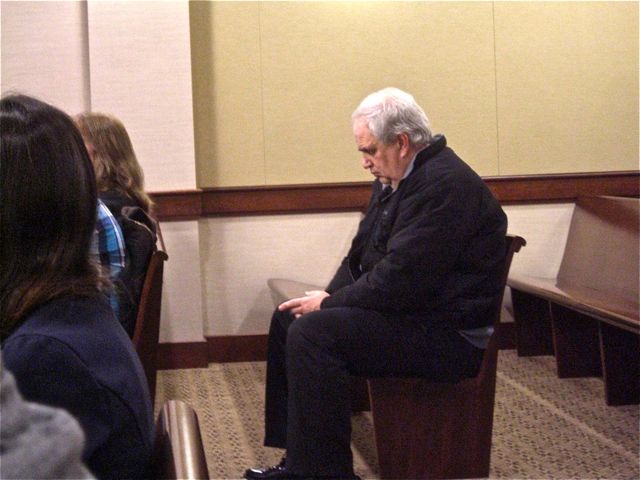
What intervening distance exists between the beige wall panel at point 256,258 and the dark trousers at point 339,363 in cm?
236

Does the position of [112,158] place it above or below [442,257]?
above

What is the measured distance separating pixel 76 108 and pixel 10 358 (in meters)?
4.21

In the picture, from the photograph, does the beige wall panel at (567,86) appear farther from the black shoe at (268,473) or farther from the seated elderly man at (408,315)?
the black shoe at (268,473)

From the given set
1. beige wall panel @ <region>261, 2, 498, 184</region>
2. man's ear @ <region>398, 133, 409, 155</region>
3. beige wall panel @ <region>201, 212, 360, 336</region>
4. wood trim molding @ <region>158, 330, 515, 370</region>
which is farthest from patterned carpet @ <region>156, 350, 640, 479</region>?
beige wall panel @ <region>261, 2, 498, 184</region>

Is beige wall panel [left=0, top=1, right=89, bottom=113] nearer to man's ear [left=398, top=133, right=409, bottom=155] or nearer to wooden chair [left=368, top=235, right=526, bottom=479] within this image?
man's ear [left=398, top=133, right=409, bottom=155]

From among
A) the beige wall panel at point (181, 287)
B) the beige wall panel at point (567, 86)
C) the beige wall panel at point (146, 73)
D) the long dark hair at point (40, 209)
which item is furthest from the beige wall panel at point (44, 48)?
the long dark hair at point (40, 209)

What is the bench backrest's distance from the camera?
4176 mm

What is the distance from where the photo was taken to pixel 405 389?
10.2 feet

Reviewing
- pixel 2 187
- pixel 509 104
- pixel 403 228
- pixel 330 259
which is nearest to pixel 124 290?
pixel 403 228

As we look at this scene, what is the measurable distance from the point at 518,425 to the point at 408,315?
116 centimetres

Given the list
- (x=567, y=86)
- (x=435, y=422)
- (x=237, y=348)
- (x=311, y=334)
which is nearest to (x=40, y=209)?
(x=311, y=334)

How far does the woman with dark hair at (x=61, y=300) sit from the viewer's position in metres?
1.05

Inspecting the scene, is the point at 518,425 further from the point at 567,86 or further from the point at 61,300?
the point at 61,300

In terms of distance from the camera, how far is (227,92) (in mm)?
5270
